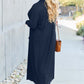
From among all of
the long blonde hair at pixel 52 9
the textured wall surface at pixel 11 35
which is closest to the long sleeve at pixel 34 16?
the long blonde hair at pixel 52 9

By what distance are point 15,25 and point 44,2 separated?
2.32m

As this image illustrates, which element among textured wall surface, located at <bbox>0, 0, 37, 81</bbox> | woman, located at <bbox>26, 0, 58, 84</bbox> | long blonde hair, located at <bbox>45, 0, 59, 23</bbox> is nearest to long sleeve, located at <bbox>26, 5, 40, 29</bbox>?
woman, located at <bbox>26, 0, 58, 84</bbox>

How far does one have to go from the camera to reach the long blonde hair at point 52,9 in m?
4.62

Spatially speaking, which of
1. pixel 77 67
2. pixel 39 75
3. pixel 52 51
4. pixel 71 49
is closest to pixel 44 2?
pixel 52 51

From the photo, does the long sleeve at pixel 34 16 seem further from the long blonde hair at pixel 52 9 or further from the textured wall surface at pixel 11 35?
the textured wall surface at pixel 11 35

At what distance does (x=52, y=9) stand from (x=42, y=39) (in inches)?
21.7

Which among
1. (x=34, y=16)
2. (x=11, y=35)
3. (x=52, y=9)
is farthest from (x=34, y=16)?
(x=11, y=35)

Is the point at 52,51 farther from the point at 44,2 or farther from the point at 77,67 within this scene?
the point at 77,67

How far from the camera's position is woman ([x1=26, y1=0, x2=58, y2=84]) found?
4.61m

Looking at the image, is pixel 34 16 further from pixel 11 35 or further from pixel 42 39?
pixel 11 35

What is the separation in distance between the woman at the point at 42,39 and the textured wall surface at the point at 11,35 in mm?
1026

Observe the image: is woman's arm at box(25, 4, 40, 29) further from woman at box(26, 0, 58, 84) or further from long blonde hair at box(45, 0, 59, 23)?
long blonde hair at box(45, 0, 59, 23)

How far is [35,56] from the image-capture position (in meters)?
4.88

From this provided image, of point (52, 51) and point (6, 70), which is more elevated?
point (52, 51)
